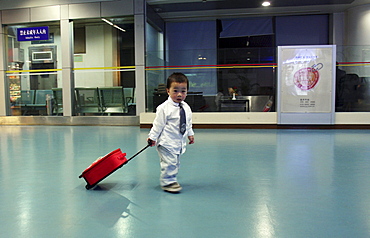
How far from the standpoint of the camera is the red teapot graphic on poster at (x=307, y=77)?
8.68 metres

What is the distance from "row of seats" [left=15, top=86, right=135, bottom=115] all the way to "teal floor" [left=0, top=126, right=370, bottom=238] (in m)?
6.13

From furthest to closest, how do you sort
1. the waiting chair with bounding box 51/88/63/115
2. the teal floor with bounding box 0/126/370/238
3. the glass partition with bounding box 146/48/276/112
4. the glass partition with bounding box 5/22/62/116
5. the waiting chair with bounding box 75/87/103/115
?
the glass partition with bounding box 5/22/62/116 < the waiting chair with bounding box 51/88/63/115 < the waiting chair with bounding box 75/87/103/115 < the glass partition with bounding box 146/48/276/112 < the teal floor with bounding box 0/126/370/238

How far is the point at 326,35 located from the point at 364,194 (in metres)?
11.9

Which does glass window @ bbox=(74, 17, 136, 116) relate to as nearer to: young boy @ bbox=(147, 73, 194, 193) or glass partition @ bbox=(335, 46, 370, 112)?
glass partition @ bbox=(335, 46, 370, 112)

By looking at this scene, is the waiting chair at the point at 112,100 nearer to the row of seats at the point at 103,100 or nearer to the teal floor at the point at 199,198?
the row of seats at the point at 103,100

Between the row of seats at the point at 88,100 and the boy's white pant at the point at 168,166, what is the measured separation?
7.76m

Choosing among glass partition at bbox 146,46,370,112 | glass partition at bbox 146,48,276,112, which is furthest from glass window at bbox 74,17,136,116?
glass partition at bbox 146,48,276,112

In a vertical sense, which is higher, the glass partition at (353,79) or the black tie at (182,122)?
the glass partition at (353,79)

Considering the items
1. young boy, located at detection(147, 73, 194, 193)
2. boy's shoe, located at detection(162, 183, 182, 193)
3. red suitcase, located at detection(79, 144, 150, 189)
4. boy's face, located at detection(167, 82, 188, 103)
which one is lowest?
boy's shoe, located at detection(162, 183, 182, 193)

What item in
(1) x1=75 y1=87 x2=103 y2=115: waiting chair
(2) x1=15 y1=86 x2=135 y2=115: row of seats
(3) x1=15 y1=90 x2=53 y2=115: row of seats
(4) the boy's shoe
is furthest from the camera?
(3) x1=15 y1=90 x2=53 y2=115: row of seats

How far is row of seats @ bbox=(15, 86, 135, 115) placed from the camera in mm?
10703

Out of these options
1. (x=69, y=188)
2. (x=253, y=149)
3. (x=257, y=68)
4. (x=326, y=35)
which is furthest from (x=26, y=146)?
(x=326, y=35)

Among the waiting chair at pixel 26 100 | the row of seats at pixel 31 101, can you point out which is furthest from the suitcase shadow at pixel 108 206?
the waiting chair at pixel 26 100

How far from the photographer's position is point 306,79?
8734mm
